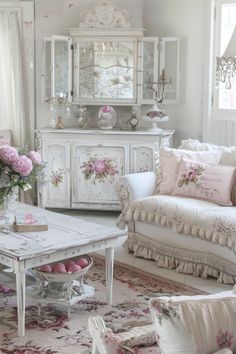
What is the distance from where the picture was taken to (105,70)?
6105 mm

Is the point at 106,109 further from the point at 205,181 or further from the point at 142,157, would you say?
the point at 205,181

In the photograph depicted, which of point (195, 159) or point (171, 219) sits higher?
point (195, 159)

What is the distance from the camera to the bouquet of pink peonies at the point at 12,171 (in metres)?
3.55

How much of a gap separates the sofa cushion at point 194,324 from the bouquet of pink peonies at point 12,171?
2103 mm

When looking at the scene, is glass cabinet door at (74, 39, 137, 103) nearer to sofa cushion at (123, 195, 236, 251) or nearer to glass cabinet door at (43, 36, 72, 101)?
glass cabinet door at (43, 36, 72, 101)

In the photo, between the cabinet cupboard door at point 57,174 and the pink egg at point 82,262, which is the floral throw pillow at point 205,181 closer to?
the pink egg at point 82,262

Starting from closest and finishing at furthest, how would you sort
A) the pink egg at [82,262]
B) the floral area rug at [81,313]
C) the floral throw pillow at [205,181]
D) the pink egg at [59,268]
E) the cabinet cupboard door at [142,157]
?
the floral area rug at [81,313], the pink egg at [59,268], the pink egg at [82,262], the floral throw pillow at [205,181], the cabinet cupboard door at [142,157]

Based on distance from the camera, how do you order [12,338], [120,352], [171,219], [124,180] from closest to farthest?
1. [120,352]
2. [12,338]
3. [171,219]
4. [124,180]

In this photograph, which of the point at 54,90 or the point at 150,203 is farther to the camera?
the point at 54,90

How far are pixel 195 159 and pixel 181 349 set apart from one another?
10.9 ft

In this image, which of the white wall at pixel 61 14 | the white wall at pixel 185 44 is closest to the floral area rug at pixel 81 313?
the white wall at pixel 185 44

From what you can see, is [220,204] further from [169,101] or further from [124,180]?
[169,101]

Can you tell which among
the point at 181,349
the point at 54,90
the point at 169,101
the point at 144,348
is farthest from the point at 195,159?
the point at 181,349

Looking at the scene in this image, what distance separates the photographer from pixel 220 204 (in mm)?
4465
